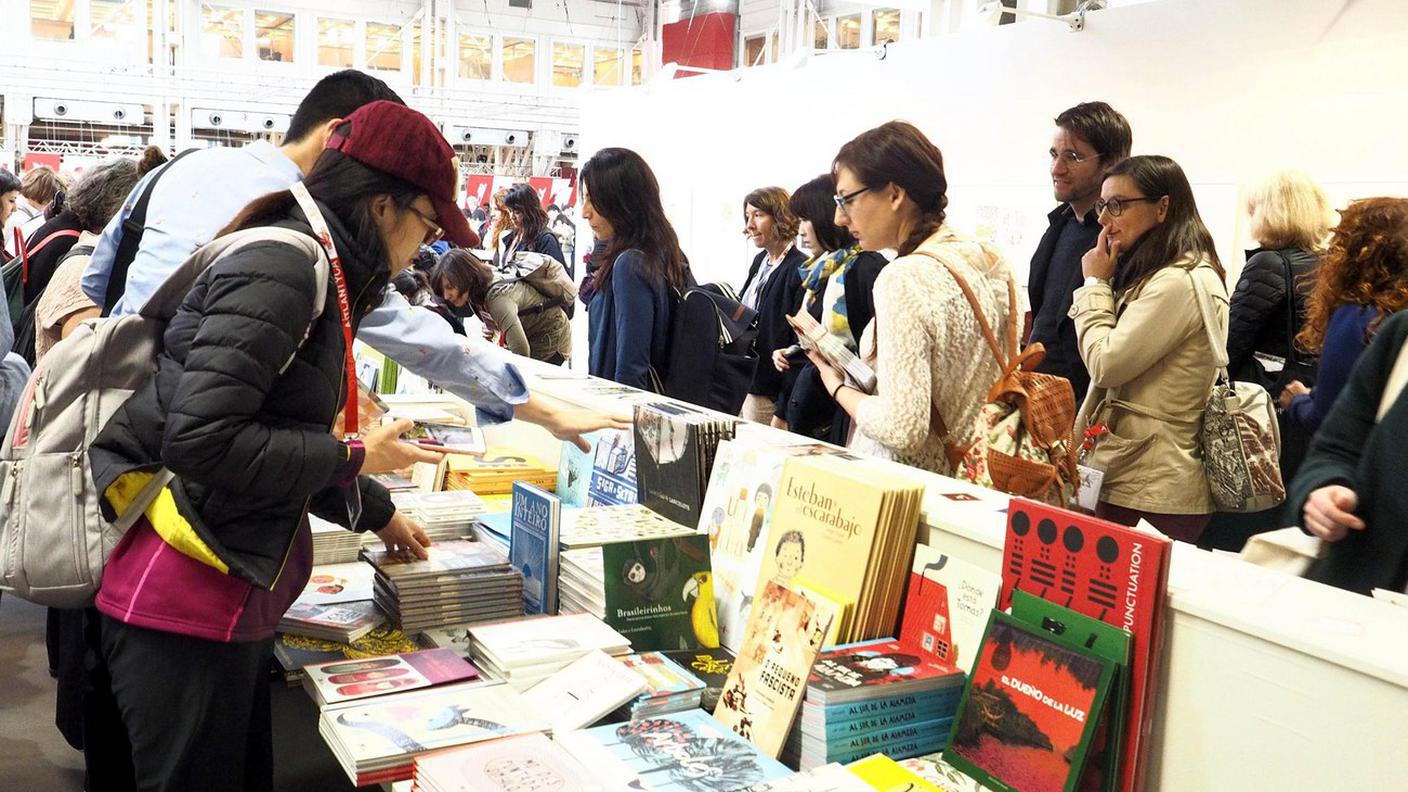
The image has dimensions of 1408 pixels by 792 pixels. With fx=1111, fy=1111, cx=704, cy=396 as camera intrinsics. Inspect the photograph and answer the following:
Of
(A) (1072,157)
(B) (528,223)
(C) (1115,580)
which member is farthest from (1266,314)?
(B) (528,223)

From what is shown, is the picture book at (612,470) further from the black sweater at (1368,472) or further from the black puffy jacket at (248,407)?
the black sweater at (1368,472)

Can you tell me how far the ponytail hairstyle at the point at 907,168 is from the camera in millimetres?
2516

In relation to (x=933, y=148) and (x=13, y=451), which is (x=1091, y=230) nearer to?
(x=933, y=148)

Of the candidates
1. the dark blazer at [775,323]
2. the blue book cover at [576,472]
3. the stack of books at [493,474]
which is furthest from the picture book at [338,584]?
the dark blazer at [775,323]

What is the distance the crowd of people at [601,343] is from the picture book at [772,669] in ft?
2.11

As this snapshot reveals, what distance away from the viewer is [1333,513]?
180 cm

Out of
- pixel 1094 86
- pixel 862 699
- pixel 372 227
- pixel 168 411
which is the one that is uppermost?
pixel 1094 86

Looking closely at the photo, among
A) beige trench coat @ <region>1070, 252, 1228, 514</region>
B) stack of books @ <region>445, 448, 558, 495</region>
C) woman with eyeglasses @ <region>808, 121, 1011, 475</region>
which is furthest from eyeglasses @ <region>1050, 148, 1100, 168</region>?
stack of books @ <region>445, 448, 558, 495</region>

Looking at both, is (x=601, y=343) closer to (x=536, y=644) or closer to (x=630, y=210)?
(x=630, y=210)

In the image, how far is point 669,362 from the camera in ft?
13.3

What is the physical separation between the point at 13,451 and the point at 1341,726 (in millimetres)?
1986

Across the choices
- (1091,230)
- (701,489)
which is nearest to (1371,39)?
(1091,230)

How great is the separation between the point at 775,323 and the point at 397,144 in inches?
106

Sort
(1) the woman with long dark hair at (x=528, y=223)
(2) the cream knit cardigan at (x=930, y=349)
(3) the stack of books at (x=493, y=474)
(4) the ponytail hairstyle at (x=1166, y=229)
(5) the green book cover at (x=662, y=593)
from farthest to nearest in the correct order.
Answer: (1) the woman with long dark hair at (x=528, y=223) → (3) the stack of books at (x=493, y=474) → (4) the ponytail hairstyle at (x=1166, y=229) → (2) the cream knit cardigan at (x=930, y=349) → (5) the green book cover at (x=662, y=593)
